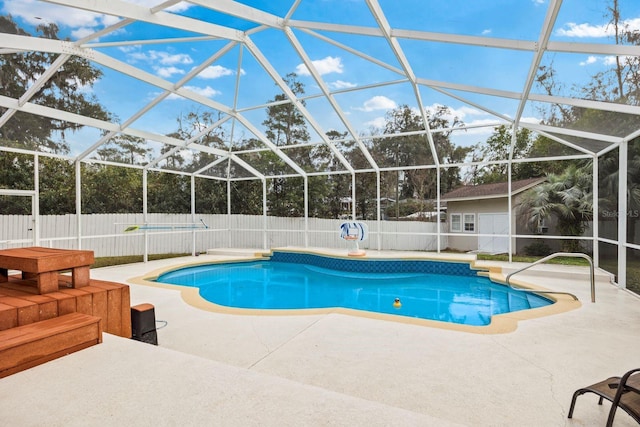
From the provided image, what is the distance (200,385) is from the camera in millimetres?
1993

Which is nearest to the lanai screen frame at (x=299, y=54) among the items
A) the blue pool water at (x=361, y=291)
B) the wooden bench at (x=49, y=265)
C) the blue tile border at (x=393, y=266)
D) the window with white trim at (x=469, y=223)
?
the blue pool water at (x=361, y=291)

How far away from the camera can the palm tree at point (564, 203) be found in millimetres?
9828

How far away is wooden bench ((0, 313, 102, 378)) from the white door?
437 inches

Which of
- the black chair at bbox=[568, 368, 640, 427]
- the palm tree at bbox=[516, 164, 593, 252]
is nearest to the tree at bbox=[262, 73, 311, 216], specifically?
the black chair at bbox=[568, 368, 640, 427]

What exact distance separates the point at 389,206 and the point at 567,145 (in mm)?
5794

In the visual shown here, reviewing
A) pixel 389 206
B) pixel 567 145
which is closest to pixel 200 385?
pixel 567 145

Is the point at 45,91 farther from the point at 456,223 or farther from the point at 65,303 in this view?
the point at 456,223

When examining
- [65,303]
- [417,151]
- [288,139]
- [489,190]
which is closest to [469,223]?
[489,190]

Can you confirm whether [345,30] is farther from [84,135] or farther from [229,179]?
[229,179]

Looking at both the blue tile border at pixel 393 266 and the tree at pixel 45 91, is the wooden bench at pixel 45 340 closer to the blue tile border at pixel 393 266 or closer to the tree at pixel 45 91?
the tree at pixel 45 91

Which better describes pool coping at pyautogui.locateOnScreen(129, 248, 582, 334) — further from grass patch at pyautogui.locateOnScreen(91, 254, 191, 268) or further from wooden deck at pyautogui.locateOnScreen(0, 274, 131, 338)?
grass patch at pyautogui.locateOnScreen(91, 254, 191, 268)

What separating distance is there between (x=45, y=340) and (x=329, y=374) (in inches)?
79.8

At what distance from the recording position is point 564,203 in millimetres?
10273

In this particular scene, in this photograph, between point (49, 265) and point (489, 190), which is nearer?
point (49, 265)
